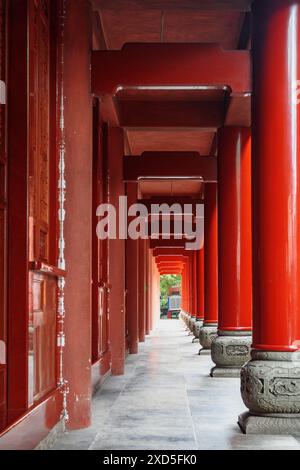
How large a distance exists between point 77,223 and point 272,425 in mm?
2077

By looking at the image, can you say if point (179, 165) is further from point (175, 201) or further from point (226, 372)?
point (175, 201)

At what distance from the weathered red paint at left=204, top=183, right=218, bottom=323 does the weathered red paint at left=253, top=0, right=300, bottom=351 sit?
7.19 m

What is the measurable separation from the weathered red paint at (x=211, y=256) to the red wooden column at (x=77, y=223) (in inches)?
285

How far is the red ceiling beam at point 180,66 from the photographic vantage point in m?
6.36

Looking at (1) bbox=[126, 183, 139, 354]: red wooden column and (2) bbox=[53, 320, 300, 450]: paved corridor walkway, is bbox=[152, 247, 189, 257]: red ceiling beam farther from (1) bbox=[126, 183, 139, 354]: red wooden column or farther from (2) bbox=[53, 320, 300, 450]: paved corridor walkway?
(2) bbox=[53, 320, 300, 450]: paved corridor walkway

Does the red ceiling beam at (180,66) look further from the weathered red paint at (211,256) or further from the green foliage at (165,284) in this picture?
the green foliage at (165,284)

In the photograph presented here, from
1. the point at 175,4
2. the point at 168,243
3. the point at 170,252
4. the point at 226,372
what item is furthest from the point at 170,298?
the point at 175,4

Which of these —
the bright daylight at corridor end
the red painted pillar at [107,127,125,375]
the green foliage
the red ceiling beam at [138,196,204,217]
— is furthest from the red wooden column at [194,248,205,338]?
the green foliage

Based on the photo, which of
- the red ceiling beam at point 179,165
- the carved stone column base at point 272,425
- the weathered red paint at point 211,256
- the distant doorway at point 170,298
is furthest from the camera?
the distant doorway at point 170,298

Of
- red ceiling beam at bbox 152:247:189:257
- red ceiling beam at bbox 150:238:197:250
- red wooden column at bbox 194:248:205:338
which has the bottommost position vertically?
red wooden column at bbox 194:248:205:338

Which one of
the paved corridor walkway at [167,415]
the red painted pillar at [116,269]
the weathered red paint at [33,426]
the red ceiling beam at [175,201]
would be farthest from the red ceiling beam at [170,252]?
the weathered red paint at [33,426]

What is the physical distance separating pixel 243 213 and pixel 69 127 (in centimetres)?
426

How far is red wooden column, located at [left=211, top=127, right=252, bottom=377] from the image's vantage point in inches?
374
